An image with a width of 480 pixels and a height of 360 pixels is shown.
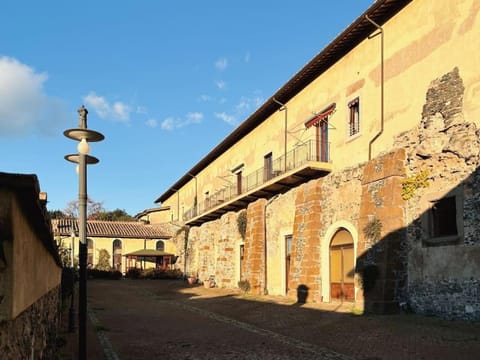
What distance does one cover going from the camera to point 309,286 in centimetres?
1773

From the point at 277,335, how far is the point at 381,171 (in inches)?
248

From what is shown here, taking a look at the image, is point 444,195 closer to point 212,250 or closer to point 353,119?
point 353,119

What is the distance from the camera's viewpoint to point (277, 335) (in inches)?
444

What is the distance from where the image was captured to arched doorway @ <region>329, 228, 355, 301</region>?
16.3 metres

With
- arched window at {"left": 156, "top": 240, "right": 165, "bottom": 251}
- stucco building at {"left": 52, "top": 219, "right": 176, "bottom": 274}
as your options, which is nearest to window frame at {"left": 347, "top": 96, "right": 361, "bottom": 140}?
stucco building at {"left": 52, "top": 219, "right": 176, "bottom": 274}

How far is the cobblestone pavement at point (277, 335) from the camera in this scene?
9023 millimetres

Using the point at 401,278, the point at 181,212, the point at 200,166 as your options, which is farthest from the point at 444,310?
the point at 181,212

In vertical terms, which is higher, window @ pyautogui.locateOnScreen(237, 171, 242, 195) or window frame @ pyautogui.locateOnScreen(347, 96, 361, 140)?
window frame @ pyautogui.locateOnScreen(347, 96, 361, 140)

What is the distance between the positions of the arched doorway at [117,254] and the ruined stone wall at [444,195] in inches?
1403

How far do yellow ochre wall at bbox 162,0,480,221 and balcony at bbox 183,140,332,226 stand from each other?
55 cm

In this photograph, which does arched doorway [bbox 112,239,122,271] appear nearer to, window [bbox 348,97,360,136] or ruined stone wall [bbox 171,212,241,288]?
ruined stone wall [bbox 171,212,241,288]

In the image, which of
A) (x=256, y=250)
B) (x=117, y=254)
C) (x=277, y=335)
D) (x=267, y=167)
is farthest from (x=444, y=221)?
(x=117, y=254)

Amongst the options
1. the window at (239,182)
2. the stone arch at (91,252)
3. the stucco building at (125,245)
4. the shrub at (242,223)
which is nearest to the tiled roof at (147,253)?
the stucco building at (125,245)

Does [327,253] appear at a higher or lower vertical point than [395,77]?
lower
